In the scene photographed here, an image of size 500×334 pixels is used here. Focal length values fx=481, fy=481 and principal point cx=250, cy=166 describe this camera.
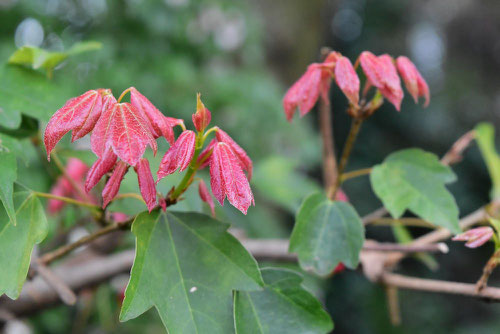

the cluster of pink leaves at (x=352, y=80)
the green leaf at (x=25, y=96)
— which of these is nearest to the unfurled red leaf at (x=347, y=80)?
the cluster of pink leaves at (x=352, y=80)

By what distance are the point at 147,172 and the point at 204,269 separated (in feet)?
0.36

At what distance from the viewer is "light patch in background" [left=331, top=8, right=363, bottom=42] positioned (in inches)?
206

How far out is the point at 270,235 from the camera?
1477 mm

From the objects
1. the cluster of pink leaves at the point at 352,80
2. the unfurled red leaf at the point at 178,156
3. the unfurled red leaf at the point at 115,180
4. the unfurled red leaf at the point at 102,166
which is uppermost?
the cluster of pink leaves at the point at 352,80

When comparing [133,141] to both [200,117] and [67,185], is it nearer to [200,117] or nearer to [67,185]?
[200,117]

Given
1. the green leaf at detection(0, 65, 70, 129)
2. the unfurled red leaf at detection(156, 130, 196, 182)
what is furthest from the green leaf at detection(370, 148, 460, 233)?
the green leaf at detection(0, 65, 70, 129)

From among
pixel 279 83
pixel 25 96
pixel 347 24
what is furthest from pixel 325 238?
pixel 347 24

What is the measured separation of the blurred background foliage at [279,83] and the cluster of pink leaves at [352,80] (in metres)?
0.17

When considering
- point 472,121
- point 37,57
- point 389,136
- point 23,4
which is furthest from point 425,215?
point 472,121

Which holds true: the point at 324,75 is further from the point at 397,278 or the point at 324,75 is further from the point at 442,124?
the point at 442,124

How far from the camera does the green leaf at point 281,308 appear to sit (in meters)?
0.44

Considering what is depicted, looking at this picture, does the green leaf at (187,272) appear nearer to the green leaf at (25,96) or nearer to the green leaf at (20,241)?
the green leaf at (20,241)

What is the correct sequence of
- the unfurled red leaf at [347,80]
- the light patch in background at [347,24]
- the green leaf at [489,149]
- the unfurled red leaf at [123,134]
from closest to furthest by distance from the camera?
the unfurled red leaf at [123,134], the unfurled red leaf at [347,80], the green leaf at [489,149], the light patch in background at [347,24]

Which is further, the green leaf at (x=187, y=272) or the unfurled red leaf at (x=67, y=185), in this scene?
the unfurled red leaf at (x=67, y=185)
